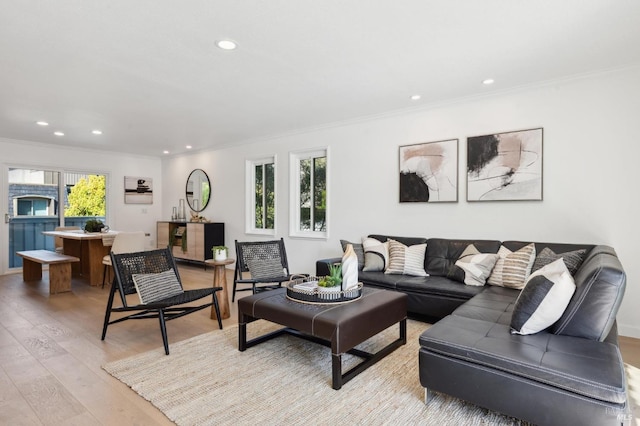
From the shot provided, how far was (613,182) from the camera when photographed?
3.26 meters

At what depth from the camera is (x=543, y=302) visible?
197 cm

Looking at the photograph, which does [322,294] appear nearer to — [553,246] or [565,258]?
[565,258]

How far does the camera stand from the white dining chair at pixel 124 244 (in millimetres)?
5031

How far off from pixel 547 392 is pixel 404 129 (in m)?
3.46

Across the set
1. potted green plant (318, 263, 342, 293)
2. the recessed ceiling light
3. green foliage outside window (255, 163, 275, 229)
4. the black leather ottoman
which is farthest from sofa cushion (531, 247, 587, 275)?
green foliage outside window (255, 163, 275, 229)

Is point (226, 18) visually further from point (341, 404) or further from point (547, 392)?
point (547, 392)

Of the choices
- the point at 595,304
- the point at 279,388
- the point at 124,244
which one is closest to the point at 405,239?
the point at 595,304

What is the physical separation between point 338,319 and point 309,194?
360 centimetres

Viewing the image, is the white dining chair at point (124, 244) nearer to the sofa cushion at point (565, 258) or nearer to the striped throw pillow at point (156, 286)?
the striped throw pillow at point (156, 286)

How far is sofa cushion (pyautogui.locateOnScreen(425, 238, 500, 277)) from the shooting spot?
3772 millimetres

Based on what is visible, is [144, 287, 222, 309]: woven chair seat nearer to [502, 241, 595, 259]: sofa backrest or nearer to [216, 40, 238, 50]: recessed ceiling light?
[216, 40, 238, 50]: recessed ceiling light

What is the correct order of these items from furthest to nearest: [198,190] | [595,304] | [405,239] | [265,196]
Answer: [198,190] < [265,196] < [405,239] < [595,304]

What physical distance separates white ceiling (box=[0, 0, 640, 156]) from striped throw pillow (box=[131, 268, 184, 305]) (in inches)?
73.8

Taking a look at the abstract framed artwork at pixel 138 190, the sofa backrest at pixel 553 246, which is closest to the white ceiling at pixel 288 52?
the sofa backrest at pixel 553 246
